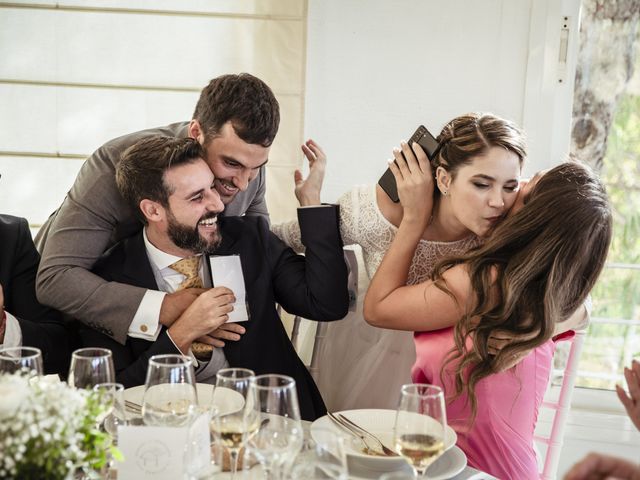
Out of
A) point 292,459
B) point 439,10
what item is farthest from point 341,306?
point 439,10

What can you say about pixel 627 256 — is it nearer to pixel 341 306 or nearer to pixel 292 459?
pixel 341 306

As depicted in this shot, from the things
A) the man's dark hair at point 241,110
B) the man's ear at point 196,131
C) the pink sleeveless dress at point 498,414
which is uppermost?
the man's dark hair at point 241,110

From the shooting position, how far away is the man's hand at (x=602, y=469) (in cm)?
138

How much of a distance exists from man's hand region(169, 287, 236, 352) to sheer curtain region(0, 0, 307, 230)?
3.78ft

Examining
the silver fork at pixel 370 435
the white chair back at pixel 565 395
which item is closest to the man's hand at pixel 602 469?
the silver fork at pixel 370 435

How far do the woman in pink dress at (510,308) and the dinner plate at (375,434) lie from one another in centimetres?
43

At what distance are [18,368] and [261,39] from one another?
2123 mm

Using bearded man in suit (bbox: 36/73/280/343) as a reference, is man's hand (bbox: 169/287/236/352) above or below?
below

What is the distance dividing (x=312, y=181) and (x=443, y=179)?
0.39 meters

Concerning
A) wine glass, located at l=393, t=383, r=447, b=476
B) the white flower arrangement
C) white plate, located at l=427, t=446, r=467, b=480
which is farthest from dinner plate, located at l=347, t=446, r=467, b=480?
the white flower arrangement

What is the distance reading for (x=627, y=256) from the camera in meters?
3.29

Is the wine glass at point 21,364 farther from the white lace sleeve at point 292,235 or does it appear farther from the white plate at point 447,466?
the white lace sleeve at point 292,235

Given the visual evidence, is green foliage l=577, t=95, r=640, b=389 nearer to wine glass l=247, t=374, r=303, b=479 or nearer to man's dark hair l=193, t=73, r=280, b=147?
man's dark hair l=193, t=73, r=280, b=147

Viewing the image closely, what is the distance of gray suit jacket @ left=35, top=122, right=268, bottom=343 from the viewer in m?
2.21
